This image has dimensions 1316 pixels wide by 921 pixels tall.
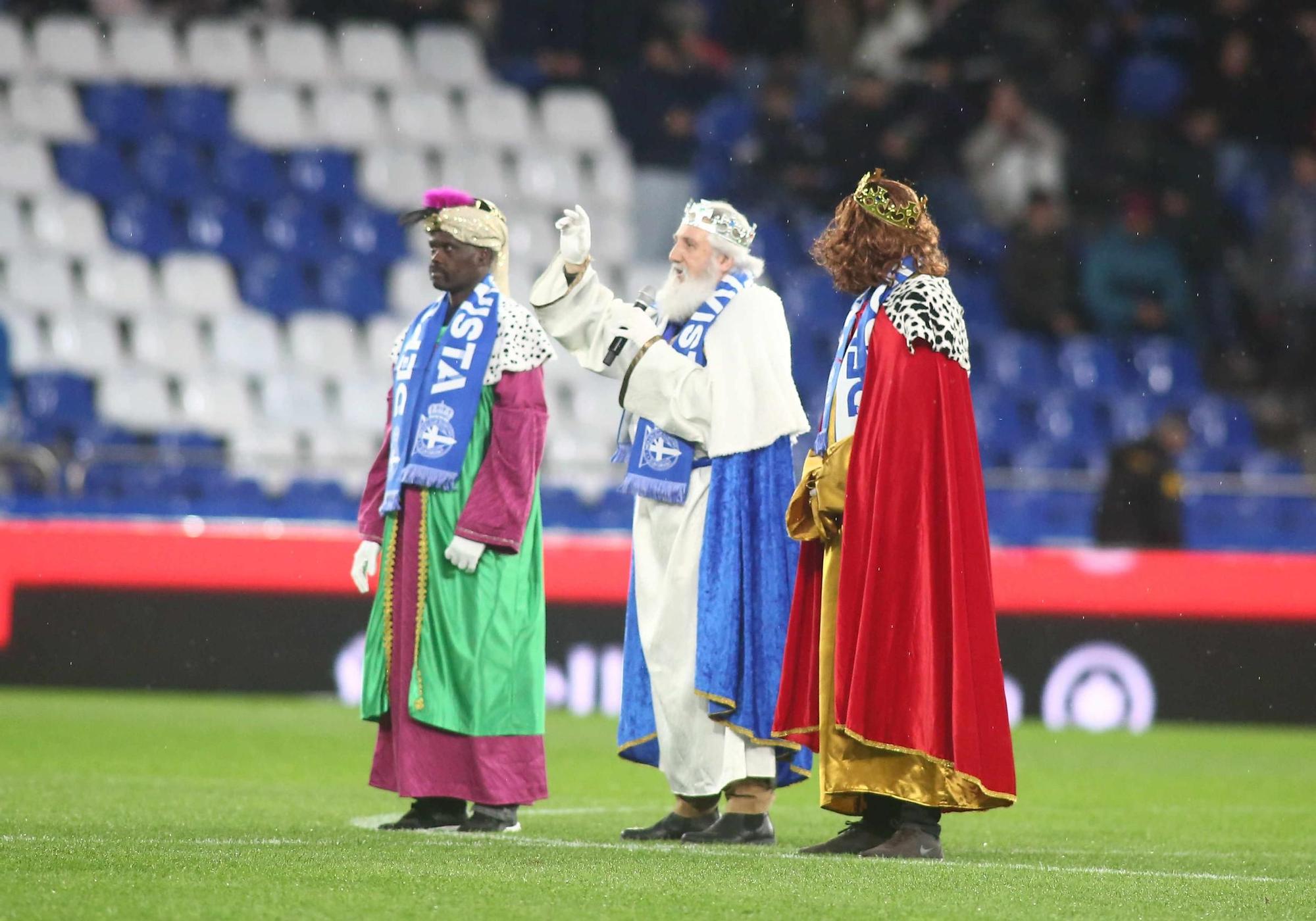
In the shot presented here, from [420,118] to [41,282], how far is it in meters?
3.73

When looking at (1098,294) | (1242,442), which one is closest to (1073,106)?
(1098,294)

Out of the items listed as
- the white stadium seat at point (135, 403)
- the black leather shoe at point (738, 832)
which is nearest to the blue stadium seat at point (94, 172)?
the white stadium seat at point (135, 403)

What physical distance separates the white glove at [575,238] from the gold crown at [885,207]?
1009mm

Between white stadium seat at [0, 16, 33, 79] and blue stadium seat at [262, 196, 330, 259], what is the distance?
238 cm

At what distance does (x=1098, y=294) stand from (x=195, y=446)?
770cm

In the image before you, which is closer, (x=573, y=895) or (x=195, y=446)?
(x=573, y=895)

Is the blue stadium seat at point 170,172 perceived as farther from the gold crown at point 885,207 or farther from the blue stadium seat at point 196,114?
the gold crown at point 885,207

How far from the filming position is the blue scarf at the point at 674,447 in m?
7.04

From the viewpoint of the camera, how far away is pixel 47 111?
16.5 metres

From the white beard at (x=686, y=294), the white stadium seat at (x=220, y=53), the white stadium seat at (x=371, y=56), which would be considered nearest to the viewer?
the white beard at (x=686, y=294)

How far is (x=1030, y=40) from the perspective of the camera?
18750 mm

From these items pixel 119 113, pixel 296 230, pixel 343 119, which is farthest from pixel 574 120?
pixel 119 113

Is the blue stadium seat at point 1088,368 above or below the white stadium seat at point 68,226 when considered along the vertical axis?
below

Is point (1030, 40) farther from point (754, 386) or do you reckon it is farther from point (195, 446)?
point (754, 386)
